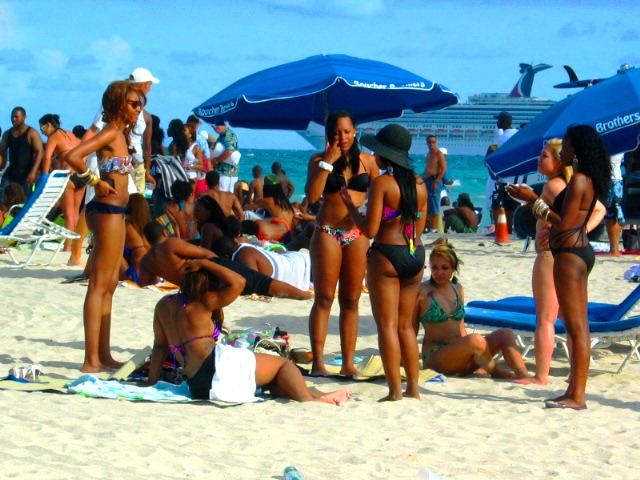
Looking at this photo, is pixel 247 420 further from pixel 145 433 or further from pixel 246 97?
pixel 246 97

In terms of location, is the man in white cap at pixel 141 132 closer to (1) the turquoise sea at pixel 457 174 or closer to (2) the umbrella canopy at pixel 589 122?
(2) the umbrella canopy at pixel 589 122

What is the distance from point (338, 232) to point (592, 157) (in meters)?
1.45

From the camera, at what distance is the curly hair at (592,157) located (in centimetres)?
537

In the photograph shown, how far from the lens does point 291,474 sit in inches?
154

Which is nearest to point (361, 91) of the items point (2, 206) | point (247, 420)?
point (2, 206)

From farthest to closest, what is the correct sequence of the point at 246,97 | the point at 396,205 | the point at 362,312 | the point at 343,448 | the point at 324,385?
the point at 246,97 → the point at 362,312 → the point at 324,385 → the point at 396,205 → the point at 343,448

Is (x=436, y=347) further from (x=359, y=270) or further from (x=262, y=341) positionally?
(x=262, y=341)

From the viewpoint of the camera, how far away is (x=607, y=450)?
15.7ft

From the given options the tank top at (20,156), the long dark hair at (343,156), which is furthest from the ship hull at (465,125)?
the long dark hair at (343,156)

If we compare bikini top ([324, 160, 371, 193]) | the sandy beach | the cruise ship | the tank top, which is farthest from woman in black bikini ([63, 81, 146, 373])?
the cruise ship

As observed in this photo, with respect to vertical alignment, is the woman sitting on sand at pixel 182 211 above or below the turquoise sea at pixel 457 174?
below

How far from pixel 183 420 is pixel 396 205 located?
1.50 meters

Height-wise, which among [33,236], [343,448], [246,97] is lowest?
[343,448]

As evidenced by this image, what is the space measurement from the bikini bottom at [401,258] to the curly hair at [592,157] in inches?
37.3
